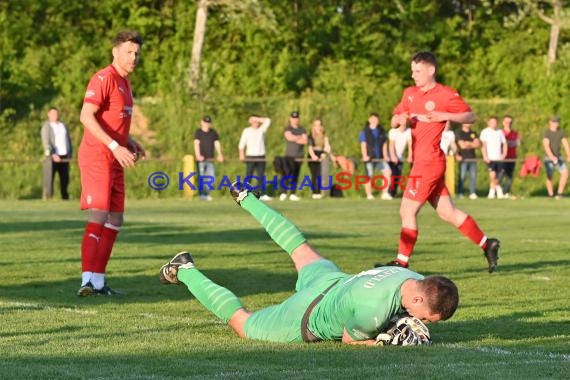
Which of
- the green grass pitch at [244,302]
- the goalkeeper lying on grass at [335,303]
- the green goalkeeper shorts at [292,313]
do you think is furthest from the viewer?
the green goalkeeper shorts at [292,313]

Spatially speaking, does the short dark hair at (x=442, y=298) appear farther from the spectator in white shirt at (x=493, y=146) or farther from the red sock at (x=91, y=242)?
the spectator in white shirt at (x=493, y=146)

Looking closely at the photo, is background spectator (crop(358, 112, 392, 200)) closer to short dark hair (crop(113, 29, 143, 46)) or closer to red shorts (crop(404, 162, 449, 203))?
red shorts (crop(404, 162, 449, 203))

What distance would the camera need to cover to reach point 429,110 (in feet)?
47.3

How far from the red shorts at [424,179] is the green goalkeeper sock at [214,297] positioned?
526 centimetres

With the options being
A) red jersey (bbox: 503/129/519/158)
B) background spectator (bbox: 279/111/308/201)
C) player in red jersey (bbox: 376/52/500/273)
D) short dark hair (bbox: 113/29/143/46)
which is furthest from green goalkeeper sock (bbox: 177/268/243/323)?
red jersey (bbox: 503/129/519/158)

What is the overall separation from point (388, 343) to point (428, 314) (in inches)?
17.4

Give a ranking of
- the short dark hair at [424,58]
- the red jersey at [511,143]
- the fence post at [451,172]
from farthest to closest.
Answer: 1. the fence post at [451,172]
2. the red jersey at [511,143]
3. the short dark hair at [424,58]

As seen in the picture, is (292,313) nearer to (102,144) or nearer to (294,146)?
(102,144)

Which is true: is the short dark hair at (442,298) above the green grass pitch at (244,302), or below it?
above

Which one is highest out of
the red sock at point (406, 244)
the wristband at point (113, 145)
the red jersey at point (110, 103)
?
the red jersey at point (110, 103)

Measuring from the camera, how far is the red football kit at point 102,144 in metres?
12.2

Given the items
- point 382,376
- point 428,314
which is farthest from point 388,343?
point 382,376

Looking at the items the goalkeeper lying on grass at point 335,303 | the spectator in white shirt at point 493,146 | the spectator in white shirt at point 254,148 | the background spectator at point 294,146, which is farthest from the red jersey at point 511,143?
the goalkeeper lying on grass at point 335,303

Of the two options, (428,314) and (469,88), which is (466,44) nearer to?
(469,88)
